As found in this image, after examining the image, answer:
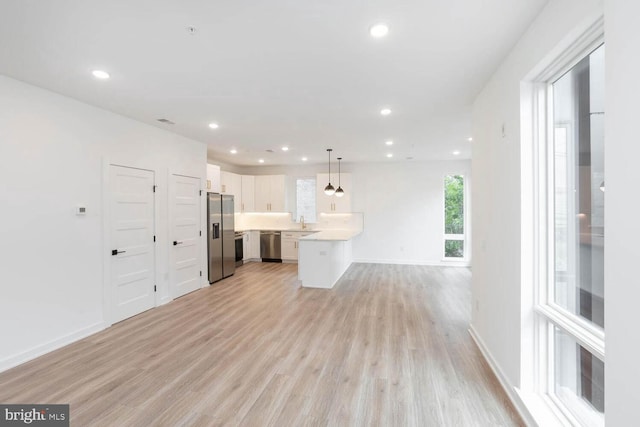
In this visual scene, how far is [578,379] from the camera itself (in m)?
1.87

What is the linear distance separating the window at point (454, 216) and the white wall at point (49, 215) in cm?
717

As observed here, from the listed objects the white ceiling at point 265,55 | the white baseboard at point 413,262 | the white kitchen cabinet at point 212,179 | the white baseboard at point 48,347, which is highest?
the white ceiling at point 265,55

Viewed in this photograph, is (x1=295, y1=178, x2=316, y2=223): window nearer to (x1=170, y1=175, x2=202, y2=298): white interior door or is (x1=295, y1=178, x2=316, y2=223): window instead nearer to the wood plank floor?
(x1=170, y1=175, x2=202, y2=298): white interior door

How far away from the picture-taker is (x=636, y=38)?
1.10m

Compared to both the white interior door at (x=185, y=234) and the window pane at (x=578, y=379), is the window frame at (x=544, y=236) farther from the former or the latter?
the white interior door at (x=185, y=234)

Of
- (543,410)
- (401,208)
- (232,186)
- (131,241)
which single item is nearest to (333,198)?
(401,208)

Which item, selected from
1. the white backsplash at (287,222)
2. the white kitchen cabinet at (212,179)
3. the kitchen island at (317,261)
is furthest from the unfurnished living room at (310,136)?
the white backsplash at (287,222)

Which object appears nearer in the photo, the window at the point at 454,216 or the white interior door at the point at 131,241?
the white interior door at the point at 131,241

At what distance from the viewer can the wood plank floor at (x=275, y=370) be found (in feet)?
7.16

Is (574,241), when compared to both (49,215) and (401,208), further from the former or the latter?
(401,208)

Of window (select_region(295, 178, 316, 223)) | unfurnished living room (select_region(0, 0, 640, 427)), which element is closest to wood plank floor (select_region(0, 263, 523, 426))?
unfurnished living room (select_region(0, 0, 640, 427))

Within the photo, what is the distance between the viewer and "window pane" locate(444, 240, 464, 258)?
781 centimetres

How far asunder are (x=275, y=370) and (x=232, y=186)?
235 inches

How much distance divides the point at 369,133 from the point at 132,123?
362 centimetres
